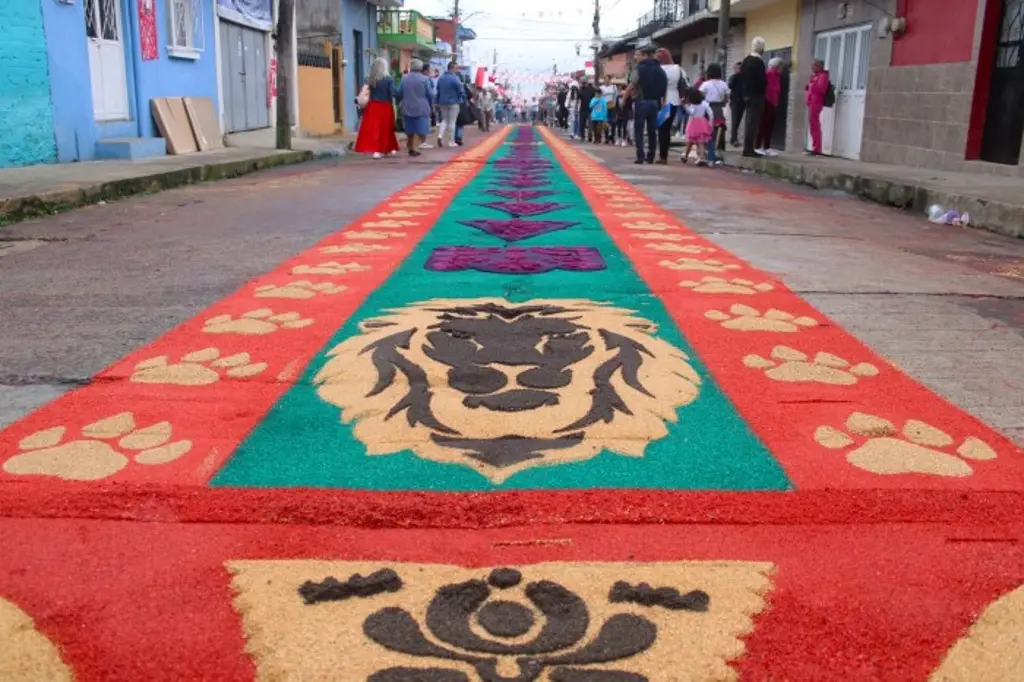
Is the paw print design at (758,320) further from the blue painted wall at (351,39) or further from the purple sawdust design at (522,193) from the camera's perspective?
the blue painted wall at (351,39)

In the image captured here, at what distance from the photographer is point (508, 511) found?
170cm

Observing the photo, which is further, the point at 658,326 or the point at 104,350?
the point at 658,326

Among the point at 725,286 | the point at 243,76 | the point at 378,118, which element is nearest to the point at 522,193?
the point at 725,286

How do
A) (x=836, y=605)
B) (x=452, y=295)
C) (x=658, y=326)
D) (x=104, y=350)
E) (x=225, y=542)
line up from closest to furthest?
(x=836, y=605), (x=225, y=542), (x=104, y=350), (x=658, y=326), (x=452, y=295)

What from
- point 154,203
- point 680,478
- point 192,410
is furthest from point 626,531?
point 154,203

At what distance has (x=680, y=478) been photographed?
1.85 m

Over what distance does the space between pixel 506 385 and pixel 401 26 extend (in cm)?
3262

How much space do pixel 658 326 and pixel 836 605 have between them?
1.69 m

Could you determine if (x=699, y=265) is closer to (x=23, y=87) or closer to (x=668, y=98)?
(x=23, y=87)

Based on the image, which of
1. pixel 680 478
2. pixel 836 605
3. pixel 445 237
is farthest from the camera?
pixel 445 237

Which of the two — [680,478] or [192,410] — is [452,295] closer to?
[192,410]

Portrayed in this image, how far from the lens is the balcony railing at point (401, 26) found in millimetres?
30484

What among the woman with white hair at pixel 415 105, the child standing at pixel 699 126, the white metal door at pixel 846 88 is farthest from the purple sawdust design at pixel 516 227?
the white metal door at pixel 846 88

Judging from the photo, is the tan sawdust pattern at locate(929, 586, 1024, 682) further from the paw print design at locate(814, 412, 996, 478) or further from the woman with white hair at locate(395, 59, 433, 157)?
the woman with white hair at locate(395, 59, 433, 157)
